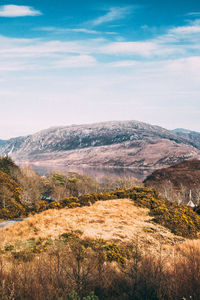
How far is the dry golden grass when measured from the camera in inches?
430

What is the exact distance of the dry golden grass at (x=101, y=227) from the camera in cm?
1091

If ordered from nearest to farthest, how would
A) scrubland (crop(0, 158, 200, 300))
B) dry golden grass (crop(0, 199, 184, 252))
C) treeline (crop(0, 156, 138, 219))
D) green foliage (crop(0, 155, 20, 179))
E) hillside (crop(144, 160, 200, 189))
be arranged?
1. scrubland (crop(0, 158, 200, 300))
2. dry golden grass (crop(0, 199, 184, 252))
3. treeline (crop(0, 156, 138, 219))
4. green foliage (crop(0, 155, 20, 179))
5. hillside (crop(144, 160, 200, 189))

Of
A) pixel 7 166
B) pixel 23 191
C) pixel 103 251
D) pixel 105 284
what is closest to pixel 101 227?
pixel 103 251

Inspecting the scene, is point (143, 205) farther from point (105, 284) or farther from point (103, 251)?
point (105, 284)

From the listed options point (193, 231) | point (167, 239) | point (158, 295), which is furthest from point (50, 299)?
point (193, 231)

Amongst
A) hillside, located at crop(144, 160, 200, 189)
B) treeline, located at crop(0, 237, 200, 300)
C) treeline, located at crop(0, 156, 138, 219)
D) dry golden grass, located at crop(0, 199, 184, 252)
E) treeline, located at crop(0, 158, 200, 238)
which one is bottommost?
hillside, located at crop(144, 160, 200, 189)

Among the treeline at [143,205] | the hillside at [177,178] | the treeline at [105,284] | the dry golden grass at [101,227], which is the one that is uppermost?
the treeline at [105,284]

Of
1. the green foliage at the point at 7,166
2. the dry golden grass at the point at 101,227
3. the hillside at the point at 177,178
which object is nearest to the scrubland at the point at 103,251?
the dry golden grass at the point at 101,227

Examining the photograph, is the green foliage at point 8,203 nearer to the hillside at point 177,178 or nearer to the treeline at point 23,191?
the treeline at point 23,191

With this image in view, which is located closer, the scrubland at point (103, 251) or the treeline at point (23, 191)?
the scrubland at point (103, 251)

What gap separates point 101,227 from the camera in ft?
40.4

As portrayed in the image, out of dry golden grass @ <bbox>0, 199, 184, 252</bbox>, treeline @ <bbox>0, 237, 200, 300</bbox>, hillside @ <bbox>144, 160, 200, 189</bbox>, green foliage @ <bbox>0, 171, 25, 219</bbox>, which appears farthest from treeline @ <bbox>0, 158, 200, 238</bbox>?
hillside @ <bbox>144, 160, 200, 189</bbox>

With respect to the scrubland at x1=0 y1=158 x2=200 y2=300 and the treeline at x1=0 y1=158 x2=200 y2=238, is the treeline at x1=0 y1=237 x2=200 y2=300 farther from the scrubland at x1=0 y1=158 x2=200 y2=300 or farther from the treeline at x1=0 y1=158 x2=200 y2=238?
the treeline at x1=0 y1=158 x2=200 y2=238

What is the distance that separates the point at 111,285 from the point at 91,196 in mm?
13496
